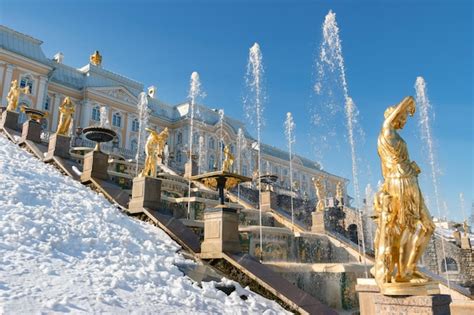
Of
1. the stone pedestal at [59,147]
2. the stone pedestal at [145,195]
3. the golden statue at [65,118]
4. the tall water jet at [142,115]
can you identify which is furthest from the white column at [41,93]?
the stone pedestal at [145,195]

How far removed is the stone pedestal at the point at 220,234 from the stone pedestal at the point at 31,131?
11.4 meters

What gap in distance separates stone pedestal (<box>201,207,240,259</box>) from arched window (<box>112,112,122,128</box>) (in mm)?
41545

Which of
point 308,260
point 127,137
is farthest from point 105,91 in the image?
point 308,260

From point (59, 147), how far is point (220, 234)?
9.05m

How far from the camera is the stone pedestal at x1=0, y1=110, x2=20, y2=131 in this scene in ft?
64.6

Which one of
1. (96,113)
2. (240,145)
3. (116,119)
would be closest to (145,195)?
(96,113)

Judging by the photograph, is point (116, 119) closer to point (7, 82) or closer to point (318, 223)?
point (7, 82)

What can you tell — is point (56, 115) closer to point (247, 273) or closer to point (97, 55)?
point (97, 55)

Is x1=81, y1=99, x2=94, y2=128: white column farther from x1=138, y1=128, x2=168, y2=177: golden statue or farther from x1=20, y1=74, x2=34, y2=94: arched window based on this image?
x1=138, y1=128, x2=168, y2=177: golden statue

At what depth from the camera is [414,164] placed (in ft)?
18.8

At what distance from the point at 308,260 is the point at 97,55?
146 feet

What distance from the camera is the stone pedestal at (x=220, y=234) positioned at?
895cm

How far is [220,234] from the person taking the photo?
906 centimetres

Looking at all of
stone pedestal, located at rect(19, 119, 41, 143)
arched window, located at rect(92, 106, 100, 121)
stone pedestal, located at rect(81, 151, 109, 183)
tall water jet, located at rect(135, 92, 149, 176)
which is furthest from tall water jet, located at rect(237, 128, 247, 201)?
stone pedestal, located at rect(81, 151, 109, 183)
